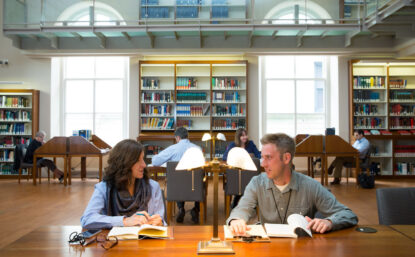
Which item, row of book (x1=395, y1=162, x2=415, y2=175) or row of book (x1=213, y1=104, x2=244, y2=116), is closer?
row of book (x1=395, y1=162, x2=415, y2=175)

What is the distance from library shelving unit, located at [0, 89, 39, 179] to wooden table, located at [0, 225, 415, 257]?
7.73m

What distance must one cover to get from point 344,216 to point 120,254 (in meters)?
1.11

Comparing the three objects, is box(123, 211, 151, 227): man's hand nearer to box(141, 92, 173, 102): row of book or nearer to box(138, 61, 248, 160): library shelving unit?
box(138, 61, 248, 160): library shelving unit

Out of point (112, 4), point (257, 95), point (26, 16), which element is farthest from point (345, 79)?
point (26, 16)

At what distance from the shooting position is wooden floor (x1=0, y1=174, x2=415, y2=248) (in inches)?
167

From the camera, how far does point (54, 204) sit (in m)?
5.39

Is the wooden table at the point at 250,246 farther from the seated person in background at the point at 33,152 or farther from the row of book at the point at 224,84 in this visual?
the row of book at the point at 224,84

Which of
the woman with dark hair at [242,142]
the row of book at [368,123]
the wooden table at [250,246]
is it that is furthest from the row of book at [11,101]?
the row of book at [368,123]

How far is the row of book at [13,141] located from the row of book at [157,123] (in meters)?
2.83

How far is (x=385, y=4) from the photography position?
640cm

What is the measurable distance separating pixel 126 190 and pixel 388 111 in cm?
803

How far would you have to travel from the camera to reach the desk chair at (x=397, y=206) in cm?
196

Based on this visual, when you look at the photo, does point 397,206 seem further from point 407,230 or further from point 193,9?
point 193,9

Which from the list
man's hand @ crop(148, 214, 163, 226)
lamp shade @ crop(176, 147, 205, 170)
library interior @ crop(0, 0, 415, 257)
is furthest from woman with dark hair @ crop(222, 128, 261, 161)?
lamp shade @ crop(176, 147, 205, 170)
